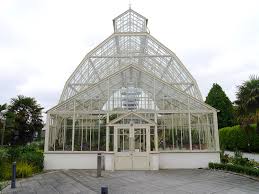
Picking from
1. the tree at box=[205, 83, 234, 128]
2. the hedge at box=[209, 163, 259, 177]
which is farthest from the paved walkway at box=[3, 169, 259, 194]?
the tree at box=[205, 83, 234, 128]

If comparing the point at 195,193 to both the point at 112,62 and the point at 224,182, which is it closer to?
the point at 224,182

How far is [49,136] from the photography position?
13711 mm

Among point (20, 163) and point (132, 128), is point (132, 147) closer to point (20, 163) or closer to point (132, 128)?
point (132, 128)

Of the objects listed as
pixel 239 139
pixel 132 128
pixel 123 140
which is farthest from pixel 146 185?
pixel 239 139

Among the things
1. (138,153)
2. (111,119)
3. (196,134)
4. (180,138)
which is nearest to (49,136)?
(111,119)

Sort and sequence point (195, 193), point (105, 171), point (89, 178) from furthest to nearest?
point (105, 171) → point (89, 178) → point (195, 193)

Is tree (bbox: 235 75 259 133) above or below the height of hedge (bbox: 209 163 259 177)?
above

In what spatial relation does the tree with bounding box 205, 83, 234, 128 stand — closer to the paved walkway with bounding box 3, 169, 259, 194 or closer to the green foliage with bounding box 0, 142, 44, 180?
the paved walkway with bounding box 3, 169, 259, 194

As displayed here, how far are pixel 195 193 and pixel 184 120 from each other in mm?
6739

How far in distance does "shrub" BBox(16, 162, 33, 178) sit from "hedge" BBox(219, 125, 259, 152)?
1817 centimetres

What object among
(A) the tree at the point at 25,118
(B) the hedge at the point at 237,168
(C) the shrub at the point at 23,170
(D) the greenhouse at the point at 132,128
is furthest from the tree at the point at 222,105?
(C) the shrub at the point at 23,170

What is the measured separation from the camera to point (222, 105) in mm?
35812

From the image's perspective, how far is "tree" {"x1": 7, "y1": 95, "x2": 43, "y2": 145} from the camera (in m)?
25.4

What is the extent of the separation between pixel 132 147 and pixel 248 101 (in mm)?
7703
